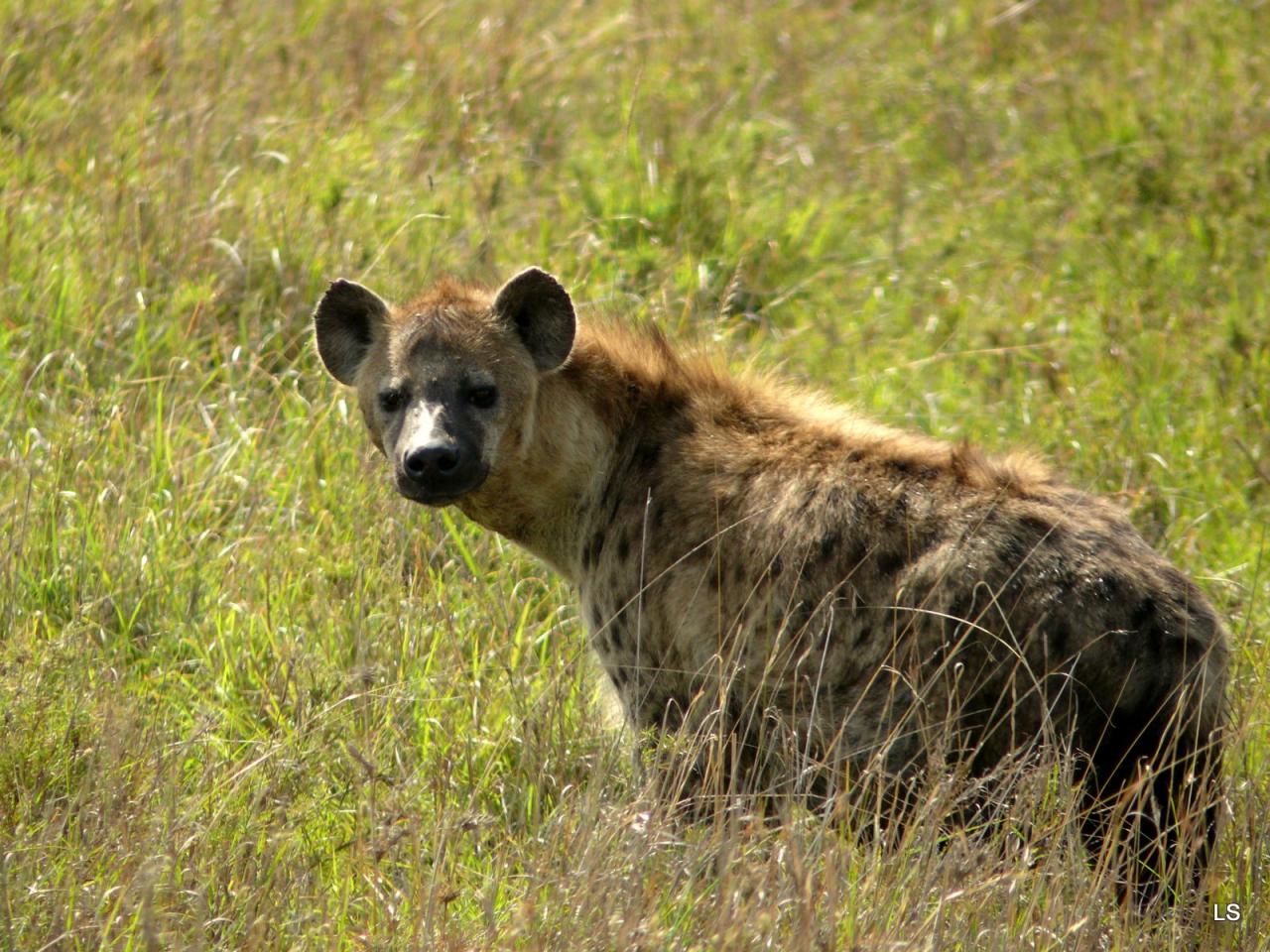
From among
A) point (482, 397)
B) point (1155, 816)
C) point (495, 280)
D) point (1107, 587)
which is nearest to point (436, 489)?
point (482, 397)

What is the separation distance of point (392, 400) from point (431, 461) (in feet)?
1.19

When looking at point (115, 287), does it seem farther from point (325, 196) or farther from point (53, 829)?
point (53, 829)

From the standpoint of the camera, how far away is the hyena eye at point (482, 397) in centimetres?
427

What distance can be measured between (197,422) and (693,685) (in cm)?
219

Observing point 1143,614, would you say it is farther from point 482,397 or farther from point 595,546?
point 482,397

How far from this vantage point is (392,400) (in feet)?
14.3

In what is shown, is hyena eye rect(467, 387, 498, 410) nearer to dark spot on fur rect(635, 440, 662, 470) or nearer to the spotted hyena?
the spotted hyena

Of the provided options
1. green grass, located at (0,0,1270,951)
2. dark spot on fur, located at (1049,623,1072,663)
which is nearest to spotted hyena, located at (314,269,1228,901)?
dark spot on fur, located at (1049,623,1072,663)

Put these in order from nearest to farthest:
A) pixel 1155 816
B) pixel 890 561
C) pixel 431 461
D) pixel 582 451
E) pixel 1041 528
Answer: pixel 1155 816 → pixel 1041 528 → pixel 890 561 → pixel 431 461 → pixel 582 451

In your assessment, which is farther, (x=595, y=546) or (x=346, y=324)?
(x=346, y=324)

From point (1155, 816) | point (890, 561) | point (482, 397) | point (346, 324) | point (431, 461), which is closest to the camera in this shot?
point (1155, 816)

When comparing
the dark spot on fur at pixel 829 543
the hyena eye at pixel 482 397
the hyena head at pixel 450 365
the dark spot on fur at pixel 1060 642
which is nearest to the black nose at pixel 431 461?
the hyena head at pixel 450 365

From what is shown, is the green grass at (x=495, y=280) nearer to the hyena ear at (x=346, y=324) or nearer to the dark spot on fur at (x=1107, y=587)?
the dark spot on fur at (x=1107, y=587)

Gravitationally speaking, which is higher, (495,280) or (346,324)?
(346,324)
